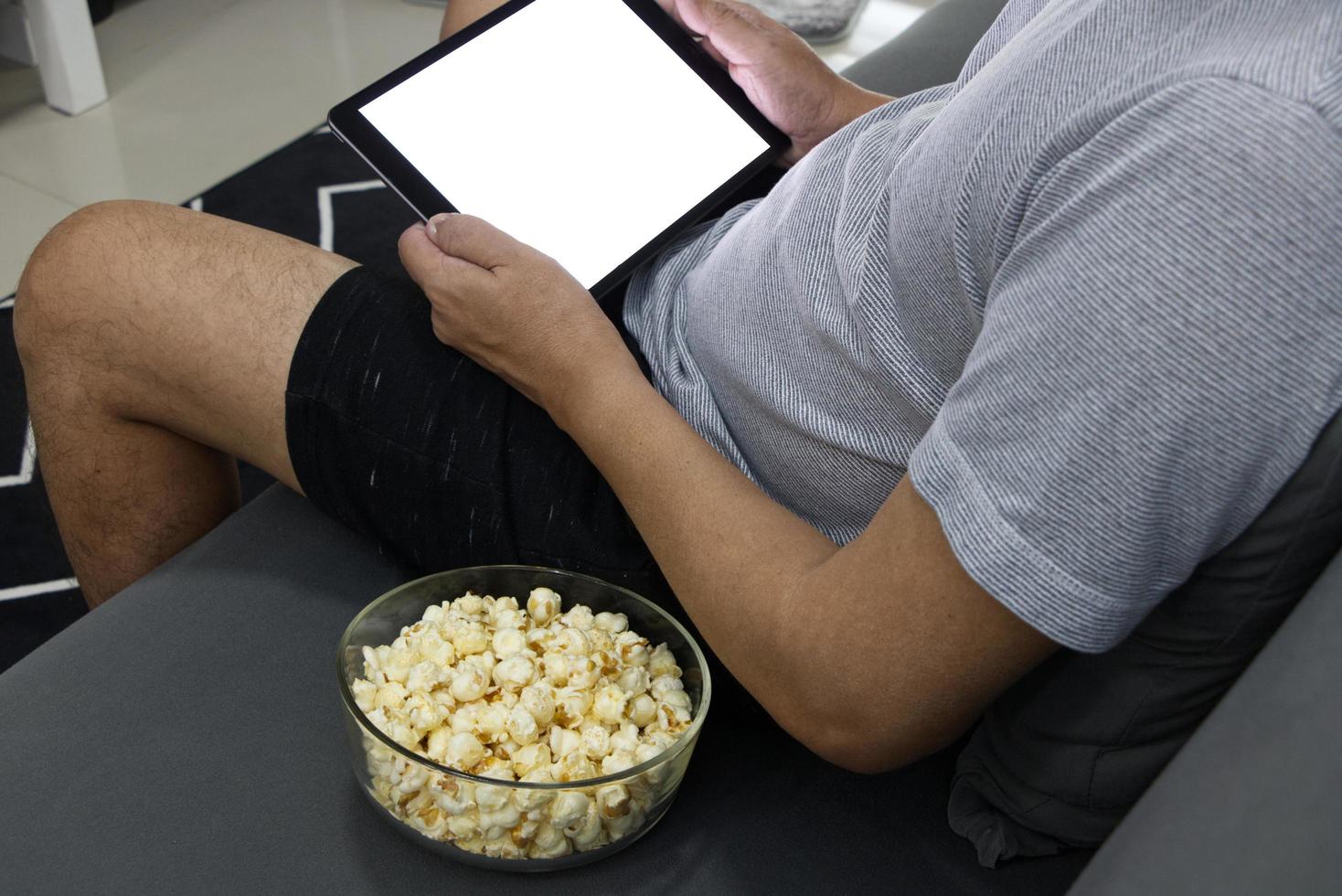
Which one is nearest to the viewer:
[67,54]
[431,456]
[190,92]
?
[431,456]

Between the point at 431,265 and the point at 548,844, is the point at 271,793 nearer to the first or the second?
the point at 548,844

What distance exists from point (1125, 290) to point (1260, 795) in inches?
8.4

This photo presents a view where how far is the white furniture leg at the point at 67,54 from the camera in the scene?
2.04 metres

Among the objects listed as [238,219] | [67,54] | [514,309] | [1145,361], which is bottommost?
[238,219]

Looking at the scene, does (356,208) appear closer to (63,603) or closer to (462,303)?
(63,603)

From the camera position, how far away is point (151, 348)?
35.3 inches

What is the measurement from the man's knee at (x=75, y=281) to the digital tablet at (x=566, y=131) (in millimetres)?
196

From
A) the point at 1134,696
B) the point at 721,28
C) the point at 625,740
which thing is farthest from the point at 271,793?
the point at 721,28

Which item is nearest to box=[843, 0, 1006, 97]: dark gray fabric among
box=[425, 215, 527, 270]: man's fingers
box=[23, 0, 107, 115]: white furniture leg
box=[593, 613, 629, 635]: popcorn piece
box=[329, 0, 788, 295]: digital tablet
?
box=[329, 0, 788, 295]: digital tablet

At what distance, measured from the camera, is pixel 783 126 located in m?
1.09

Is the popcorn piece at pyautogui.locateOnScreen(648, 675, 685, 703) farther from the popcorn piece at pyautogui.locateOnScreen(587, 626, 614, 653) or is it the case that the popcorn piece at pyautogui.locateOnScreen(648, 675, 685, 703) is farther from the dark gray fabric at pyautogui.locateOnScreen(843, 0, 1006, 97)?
the dark gray fabric at pyautogui.locateOnScreen(843, 0, 1006, 97)

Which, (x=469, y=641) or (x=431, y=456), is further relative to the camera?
(x=431, y=456)

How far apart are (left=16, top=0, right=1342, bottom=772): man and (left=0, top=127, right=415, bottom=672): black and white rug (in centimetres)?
26

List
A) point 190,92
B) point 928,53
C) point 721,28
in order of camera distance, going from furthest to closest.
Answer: point 190,92, point 928,53, point 721,28
